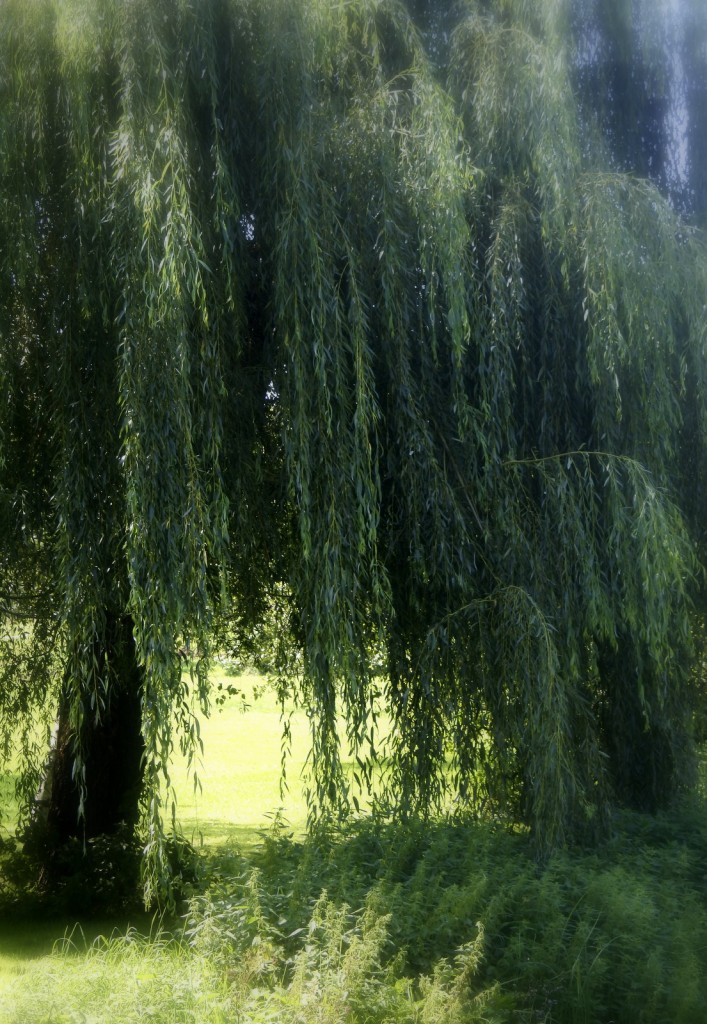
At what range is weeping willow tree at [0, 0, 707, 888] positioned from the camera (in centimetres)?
434

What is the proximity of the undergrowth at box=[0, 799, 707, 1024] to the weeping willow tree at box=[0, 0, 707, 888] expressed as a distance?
39 centimetres

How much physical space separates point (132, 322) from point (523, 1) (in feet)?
10.4

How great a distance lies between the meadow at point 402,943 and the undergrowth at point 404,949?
10 millimetres

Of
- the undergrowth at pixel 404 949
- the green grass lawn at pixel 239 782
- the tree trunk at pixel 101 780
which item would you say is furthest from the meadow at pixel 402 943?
the green grass lawn at pixel 239 782

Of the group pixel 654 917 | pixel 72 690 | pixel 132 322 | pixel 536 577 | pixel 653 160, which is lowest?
pixel 654 917

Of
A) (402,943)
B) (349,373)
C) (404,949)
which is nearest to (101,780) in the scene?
(402,943)

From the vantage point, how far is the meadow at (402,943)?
13.3 ft

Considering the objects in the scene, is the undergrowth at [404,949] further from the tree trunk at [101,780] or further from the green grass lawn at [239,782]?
the tree trunk at [101,780]

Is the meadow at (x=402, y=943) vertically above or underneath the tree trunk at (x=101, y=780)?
underneath

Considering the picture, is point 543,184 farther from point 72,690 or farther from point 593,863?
point 593,863

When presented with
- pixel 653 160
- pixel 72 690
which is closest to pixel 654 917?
pixel 72 690

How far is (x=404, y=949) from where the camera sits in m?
4.31

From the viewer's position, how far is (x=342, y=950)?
177 inches

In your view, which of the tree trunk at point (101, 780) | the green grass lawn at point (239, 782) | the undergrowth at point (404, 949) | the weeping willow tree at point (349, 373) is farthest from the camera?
the green grass lawn at point (239, 782)
